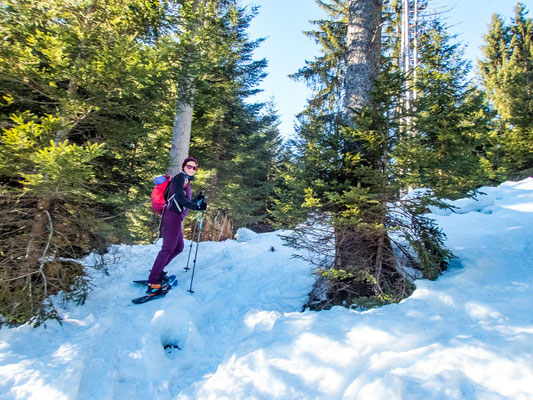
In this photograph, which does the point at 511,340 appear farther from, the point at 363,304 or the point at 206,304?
the point at 206,304

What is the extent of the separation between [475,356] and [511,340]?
36cm

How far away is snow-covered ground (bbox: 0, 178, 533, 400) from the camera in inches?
69.9

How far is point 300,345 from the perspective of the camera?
2.55 meters

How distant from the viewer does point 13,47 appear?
310 cm

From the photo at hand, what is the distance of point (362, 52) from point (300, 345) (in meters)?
4.97

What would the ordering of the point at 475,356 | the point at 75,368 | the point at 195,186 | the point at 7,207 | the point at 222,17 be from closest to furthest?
the point at 475,356 → the point at 75,368 → the point at 7,207 → the point at 222,17 → the point at 195,186

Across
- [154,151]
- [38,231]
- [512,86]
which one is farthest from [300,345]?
[512,86]

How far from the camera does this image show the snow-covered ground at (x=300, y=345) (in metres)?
1.77

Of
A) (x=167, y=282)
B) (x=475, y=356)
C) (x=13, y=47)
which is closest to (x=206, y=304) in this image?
(x=167, y=282)

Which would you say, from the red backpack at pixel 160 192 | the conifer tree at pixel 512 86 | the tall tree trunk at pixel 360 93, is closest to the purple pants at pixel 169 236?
the red backpack at pixel 160 192

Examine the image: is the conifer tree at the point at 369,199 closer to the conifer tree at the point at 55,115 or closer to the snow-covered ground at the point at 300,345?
the snow-covered ground at the point at 300,345

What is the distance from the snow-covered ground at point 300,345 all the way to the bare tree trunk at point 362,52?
317 cm

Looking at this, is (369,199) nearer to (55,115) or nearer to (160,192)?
(160,192)


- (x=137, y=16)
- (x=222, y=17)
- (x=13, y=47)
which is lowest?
(x=13, y=47)
